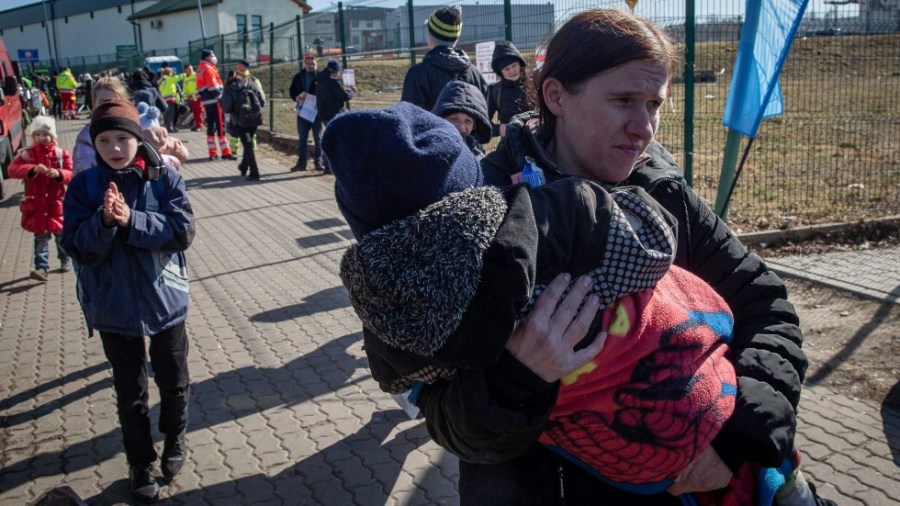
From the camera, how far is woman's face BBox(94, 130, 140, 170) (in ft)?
12.8

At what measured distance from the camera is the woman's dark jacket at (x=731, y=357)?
137cm

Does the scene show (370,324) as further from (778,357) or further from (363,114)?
(778,357)

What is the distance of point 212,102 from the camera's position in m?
16.7

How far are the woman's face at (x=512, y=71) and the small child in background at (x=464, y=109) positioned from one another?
2.75 meters

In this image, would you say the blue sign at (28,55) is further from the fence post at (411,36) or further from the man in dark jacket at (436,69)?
the man in dark jacket at (436,69)

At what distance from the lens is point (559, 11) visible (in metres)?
7.95

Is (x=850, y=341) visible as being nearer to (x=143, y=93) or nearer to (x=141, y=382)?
(x=141, y=382)

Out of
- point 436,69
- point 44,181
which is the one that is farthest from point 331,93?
point 436,69

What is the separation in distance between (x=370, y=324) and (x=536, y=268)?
1.00 feet

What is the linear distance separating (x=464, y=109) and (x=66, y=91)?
Result: 32694mm

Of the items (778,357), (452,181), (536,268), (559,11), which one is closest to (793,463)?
(778,357)

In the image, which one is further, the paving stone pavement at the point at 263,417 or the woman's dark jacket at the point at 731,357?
the paving stone pavement at the point at 263,417

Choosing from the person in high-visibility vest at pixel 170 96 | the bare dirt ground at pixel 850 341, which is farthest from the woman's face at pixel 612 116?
the person in high-visibility vest at pixel 170 96

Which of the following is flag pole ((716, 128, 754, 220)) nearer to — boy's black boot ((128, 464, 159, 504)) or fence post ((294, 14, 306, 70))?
boy's black boot ((128, 464, 159, 504))
